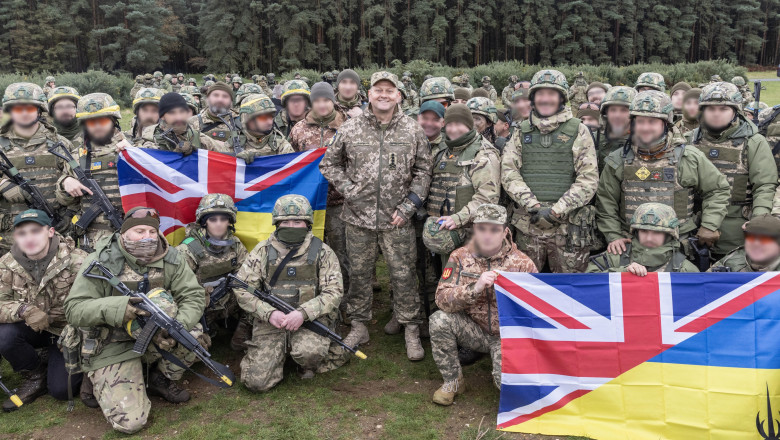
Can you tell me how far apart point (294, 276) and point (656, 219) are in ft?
13.1

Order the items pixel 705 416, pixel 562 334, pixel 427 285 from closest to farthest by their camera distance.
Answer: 1. pixel 705 416
2. pixel 562 334
3. pixel 427 285

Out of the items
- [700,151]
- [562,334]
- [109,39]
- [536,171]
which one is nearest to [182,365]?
[562,334]

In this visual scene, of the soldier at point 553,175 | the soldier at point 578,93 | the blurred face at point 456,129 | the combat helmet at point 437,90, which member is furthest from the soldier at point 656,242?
the soldier at point 578,93

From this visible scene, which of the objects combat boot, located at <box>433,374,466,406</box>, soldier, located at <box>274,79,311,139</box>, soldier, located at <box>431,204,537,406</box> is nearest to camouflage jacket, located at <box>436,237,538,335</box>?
soldier, located at <box>431,204,537,406</box>

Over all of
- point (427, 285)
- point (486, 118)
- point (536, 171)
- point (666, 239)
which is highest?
point (486, 118)

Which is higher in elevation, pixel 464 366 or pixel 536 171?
pixel 536 171

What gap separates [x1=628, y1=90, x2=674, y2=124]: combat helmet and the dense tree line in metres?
52.8

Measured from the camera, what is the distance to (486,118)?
8.47 m

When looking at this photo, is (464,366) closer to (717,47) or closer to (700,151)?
(700,151)

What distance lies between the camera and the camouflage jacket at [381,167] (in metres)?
7.31

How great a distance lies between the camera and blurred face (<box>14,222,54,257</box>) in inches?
257

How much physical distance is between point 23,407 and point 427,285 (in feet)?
16.3

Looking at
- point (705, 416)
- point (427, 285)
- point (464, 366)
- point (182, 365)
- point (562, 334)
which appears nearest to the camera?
point (705, 416)

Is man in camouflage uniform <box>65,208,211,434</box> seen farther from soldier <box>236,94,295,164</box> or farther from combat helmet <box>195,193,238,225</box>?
soldier <box>236,94,295,164</box>
